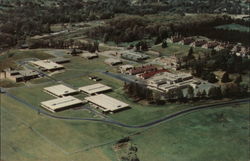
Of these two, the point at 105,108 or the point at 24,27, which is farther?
the point at 24,27

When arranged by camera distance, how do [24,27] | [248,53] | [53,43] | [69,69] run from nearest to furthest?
[69,69]
[248,53]
[53,43]
[24,27]

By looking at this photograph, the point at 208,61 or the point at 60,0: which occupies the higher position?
the point at 60,0

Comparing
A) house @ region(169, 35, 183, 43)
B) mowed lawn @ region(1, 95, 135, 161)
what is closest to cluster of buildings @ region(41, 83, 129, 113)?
mowed lawn @ region(1, 95, 135, 161)

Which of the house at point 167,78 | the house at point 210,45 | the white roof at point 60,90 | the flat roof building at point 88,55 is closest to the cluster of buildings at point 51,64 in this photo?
the flat roof building at point 88,55

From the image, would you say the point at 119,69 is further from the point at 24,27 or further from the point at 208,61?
the point at 24,27

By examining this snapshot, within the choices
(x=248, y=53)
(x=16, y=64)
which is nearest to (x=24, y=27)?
(x=16, y=64)

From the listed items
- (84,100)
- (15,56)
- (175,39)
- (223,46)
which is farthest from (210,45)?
(15,56)

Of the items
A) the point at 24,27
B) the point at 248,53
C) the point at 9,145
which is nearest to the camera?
the point at 9,145

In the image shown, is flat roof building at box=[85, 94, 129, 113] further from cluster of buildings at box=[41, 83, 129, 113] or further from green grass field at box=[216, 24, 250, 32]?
green grass field at box=[216, 24, 250, 32]
